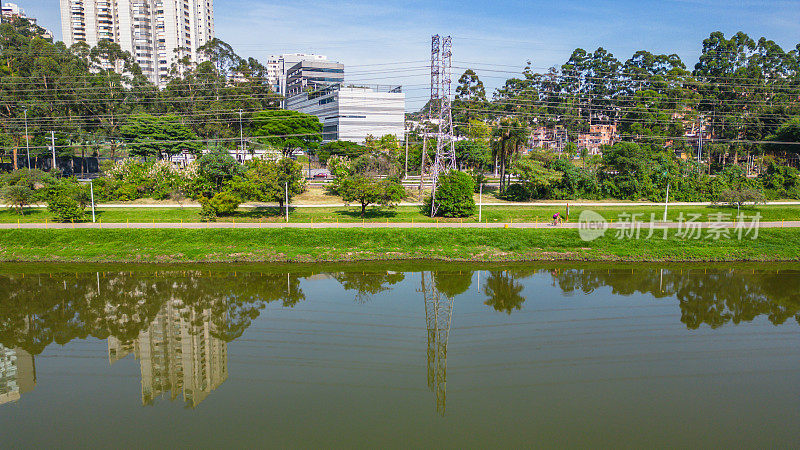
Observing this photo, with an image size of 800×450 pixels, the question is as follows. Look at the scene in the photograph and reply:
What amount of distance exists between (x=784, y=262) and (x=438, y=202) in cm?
1812

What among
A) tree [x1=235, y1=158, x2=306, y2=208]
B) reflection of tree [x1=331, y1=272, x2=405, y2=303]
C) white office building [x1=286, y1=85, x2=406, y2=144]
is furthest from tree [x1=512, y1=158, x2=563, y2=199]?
white office building [x1=286, y1=85, x2=406, y2=144]

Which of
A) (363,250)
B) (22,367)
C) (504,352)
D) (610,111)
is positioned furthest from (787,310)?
(610,111)

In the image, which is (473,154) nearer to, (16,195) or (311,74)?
(16,195)

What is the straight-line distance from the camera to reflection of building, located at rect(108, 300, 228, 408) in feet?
40.9

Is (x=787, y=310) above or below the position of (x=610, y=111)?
below

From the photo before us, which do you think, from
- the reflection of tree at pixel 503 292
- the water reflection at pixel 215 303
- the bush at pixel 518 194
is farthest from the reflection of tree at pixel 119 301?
the bush at pixel 518 194

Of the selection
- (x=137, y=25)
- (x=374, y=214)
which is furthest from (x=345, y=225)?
(x=137, y=25)

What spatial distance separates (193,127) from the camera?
59.8m

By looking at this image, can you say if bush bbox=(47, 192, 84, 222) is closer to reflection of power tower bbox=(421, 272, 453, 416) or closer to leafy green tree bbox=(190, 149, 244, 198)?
leafy green tree bbox=(190, 149, 244, 198)

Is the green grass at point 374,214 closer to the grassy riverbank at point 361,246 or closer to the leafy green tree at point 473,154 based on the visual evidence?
the grassy riverbank at point 361,246

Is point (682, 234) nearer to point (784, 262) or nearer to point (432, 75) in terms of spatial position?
point (784, 262)

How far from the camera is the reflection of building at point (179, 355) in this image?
12461 mm

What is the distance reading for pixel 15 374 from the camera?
13.2 m

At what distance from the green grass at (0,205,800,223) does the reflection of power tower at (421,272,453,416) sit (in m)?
10.8
